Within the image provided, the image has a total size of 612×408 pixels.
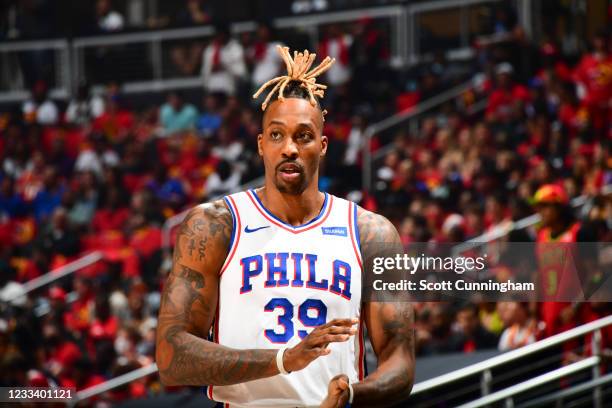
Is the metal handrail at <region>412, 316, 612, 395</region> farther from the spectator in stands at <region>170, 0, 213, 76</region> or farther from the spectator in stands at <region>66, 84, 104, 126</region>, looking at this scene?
the spectator in stands at <region>170, 0, 213, 76</region>

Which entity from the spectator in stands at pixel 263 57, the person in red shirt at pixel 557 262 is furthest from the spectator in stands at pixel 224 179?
the person in red shirt at pixel 557 262

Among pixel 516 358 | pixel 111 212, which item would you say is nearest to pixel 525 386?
pixel 516 358

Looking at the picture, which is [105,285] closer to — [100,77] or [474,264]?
[100,77]

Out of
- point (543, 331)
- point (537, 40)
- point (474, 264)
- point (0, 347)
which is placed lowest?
point (0, 347)

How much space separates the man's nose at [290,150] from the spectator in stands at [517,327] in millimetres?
3927

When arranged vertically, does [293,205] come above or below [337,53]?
below

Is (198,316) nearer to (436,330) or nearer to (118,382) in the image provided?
(436,330)

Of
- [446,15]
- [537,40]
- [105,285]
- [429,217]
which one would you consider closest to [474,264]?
[429,217]

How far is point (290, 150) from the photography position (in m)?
4.38

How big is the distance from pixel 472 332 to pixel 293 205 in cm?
450

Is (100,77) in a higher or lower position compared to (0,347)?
higher

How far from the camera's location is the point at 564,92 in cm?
1358

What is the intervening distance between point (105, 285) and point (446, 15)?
713 cm

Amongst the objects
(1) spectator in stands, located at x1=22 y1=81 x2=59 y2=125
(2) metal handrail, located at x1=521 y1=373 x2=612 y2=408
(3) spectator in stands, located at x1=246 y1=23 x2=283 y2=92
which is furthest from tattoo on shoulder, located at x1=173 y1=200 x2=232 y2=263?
(1) spectator in stands, located at x1=22 y1=81 x2=59 y2=125
